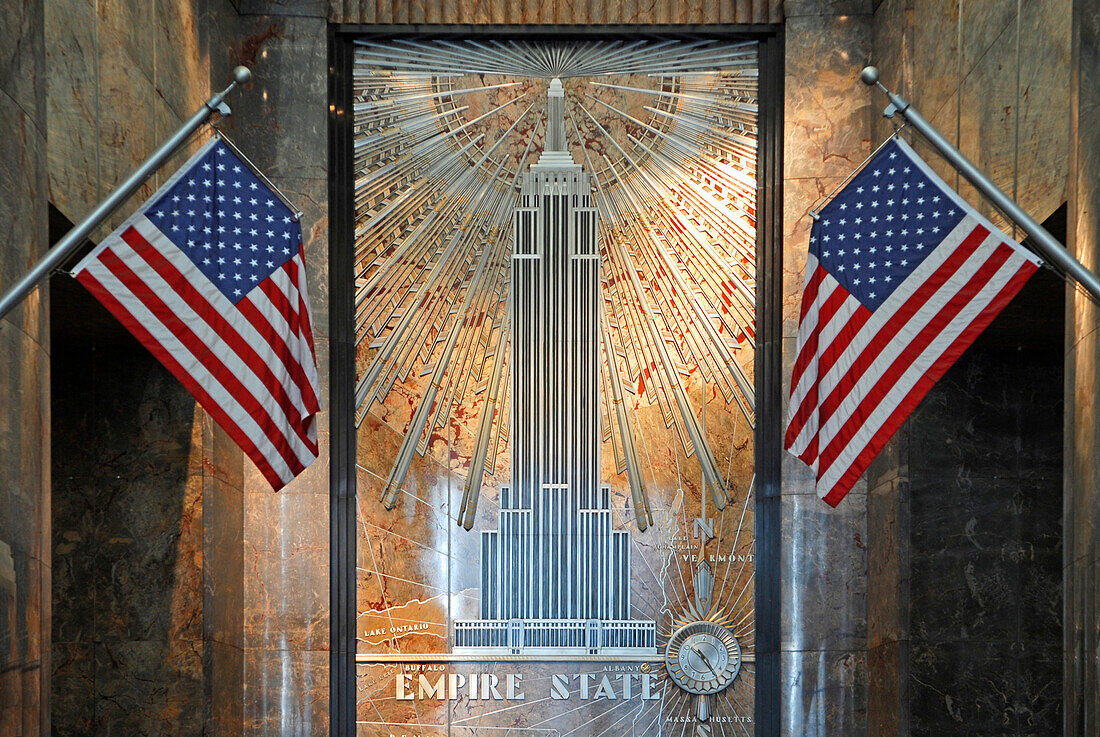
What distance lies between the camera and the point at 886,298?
7.63 metres

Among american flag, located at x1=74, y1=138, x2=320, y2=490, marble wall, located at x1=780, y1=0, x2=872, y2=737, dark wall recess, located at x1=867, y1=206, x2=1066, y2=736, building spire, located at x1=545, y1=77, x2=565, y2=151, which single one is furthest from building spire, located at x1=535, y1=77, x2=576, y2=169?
american flag, located at x1=74, y1=138, x2=320, y2=490

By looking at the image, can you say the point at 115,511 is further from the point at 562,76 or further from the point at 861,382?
the point at 861,382

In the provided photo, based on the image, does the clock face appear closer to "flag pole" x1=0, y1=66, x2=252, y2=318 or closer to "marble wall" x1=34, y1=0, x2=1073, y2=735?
"marble wall" x1=34, y1=0, x2=1073, y2=735

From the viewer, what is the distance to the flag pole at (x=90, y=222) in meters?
6.57

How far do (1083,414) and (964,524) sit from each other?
4.03 metres

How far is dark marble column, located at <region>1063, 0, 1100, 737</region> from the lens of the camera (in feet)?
23.6

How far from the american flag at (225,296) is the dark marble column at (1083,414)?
167 inches

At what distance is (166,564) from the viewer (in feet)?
37.1

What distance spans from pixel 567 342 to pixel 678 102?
92.7 inches

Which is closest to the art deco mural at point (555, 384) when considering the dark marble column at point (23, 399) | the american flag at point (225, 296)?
the american flag at point (225, 296)

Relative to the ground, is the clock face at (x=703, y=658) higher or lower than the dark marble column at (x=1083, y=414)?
lower

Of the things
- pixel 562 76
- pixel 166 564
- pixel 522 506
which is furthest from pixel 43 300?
pixel 562 76

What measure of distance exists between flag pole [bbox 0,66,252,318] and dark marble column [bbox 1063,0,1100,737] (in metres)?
4.42

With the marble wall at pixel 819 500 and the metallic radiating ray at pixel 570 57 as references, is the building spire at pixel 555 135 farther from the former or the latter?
the marble wall at pixel 819 500
